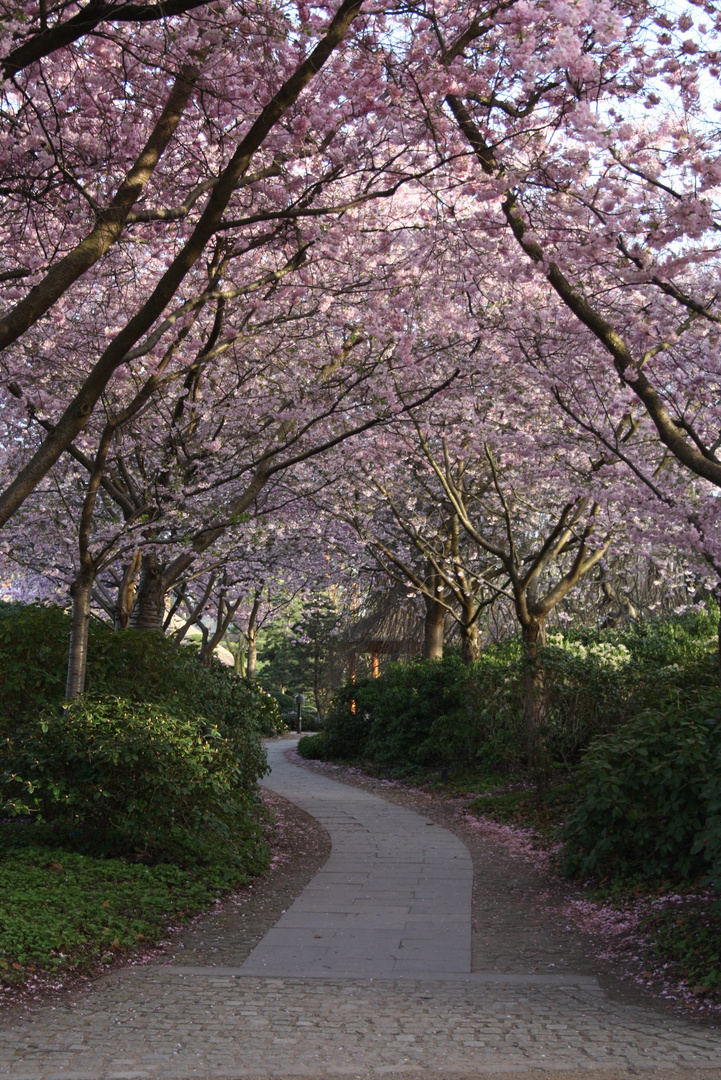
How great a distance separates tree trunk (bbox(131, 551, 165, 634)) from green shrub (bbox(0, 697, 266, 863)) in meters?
4.37

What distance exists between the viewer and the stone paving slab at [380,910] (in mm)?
5000

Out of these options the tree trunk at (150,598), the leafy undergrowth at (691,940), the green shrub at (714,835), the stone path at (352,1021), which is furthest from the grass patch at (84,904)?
the tree trunk at (150,598)

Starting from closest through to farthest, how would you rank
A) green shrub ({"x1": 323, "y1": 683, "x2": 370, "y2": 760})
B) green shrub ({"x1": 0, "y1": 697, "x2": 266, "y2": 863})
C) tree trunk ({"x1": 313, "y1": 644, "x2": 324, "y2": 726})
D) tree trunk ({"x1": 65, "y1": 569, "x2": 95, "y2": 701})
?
green shrub ({"x1": 0, "y1": 697, "x2": 266, "y2": 863}) < tree trunk ({"x1": 65, "y1": 569, "x2": 95, "y2": 701}) < green shrub ({"x1": 323, "y1": 683, "x2": 370, "y2": 760}) < tree trunk ({"x1": 313, "y1": 644, "x2": 324, "y2": 726})

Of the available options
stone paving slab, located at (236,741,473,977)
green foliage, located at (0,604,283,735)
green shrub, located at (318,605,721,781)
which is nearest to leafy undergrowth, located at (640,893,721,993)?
stone paving slab, located at (236,741,473,977)

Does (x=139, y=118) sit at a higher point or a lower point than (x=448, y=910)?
higher

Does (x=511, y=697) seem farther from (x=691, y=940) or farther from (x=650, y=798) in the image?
(x=691, y=940)

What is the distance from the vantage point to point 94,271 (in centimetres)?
803

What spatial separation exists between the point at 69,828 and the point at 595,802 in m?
3.79

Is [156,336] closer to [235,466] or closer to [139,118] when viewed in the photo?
[139,118]

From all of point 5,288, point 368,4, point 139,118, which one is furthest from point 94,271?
point 368,4

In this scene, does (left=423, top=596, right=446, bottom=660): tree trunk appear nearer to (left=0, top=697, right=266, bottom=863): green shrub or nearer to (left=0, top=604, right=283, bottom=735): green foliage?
(left=0, top=604, right=283, bottom=735): green foliage

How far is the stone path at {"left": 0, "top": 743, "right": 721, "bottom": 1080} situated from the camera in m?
3.54

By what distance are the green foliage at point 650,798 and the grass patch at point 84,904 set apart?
261cm

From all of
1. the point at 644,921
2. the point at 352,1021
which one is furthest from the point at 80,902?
the point at 644,921
